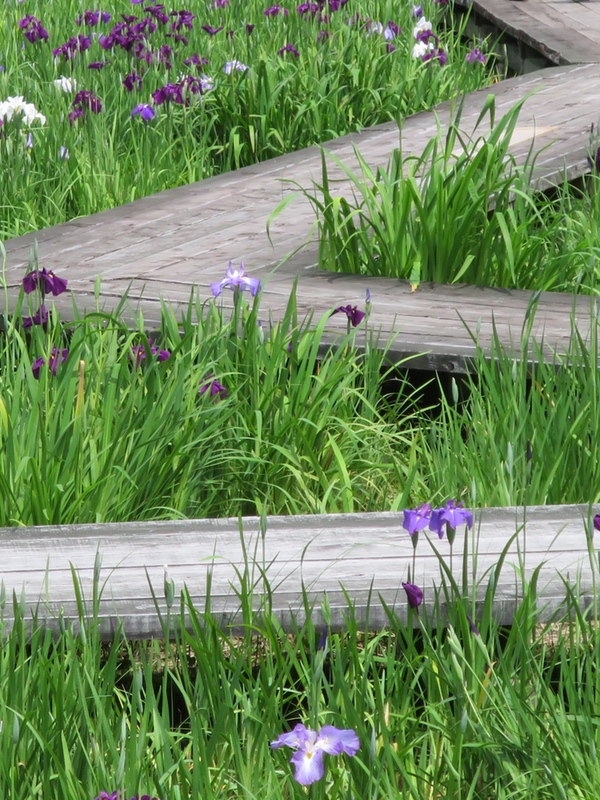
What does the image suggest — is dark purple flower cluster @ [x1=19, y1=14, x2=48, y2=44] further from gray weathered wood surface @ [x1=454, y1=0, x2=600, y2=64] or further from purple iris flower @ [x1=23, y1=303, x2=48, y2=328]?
purple iris flower @ [x1=23, y1=303, x2=48, y2=328]

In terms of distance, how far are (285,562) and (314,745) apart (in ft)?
2.13

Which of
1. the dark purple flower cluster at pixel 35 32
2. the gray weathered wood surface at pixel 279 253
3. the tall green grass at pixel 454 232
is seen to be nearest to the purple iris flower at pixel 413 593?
the gray weathered wood surface at pixel 279 253

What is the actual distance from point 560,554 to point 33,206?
117 inches

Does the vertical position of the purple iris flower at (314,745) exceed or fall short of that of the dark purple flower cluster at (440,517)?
it falls short

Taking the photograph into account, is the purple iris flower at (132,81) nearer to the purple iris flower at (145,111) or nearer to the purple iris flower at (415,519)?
the purple iris flower at (145,111)

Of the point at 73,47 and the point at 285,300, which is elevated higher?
the point at 73,47

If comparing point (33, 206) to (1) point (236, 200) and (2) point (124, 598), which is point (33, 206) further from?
(2) point (124, 598)

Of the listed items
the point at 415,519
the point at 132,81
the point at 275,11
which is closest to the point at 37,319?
the point at 415,519

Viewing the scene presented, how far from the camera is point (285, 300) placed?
330cm

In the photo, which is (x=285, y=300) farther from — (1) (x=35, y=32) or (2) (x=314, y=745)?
(1) (x=35, y=32)

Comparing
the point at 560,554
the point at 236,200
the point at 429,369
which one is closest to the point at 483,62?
the point at 236,200

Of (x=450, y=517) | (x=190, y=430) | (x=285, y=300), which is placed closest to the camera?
(x=450, y=517)

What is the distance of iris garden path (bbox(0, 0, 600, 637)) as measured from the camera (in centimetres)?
189

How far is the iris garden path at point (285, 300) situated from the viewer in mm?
1894
